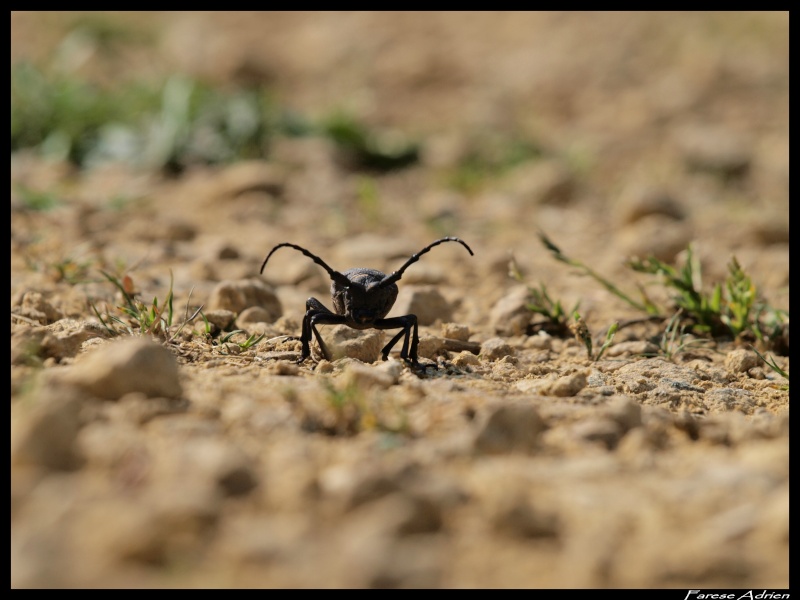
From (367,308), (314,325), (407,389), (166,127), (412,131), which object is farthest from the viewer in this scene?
(412,131)

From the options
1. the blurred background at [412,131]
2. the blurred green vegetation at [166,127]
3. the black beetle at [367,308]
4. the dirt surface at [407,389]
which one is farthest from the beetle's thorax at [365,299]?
the blurred green vegetation at [166,127]

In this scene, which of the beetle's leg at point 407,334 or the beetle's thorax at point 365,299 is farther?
the beetle's thorax at point 365,299

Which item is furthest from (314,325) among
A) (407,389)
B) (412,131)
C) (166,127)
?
(412,131)

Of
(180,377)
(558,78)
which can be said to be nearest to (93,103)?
(558,78)

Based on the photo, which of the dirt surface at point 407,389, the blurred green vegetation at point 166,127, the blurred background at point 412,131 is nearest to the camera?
the dirt surface at point 407,389

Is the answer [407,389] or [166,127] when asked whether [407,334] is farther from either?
[166,127]

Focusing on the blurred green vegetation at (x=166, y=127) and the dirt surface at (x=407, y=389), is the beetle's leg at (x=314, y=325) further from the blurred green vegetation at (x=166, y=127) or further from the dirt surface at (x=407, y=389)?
the blurred green vegetation at (x=166, y=127)
